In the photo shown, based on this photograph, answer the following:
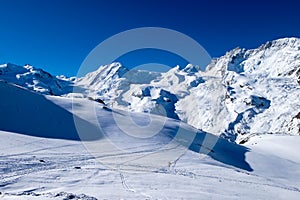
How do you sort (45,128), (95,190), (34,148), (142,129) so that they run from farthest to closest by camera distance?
(142,129) → (45,128) → (34,148) → (95,190)

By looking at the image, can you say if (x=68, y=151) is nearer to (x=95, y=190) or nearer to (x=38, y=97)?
(x=95, y=190)

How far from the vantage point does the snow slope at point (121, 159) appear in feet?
66.2

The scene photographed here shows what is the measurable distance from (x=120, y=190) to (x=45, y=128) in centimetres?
2262

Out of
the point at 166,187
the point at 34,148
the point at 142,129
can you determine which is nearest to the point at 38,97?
the point at 142,129

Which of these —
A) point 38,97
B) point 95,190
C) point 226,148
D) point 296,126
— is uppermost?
point 296,126

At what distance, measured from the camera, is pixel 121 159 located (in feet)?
98.5

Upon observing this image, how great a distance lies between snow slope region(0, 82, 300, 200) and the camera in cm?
2019

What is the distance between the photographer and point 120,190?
64.2 feet

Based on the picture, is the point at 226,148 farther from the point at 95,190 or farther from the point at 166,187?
the point at 95,190

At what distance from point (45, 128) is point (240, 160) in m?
23.5

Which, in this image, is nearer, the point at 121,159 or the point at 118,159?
the point at 118,159

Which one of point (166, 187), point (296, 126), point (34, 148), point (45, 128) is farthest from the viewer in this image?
point (296, 126)

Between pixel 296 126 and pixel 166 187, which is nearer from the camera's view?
pixel 166 187

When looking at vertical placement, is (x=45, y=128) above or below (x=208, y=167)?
above
